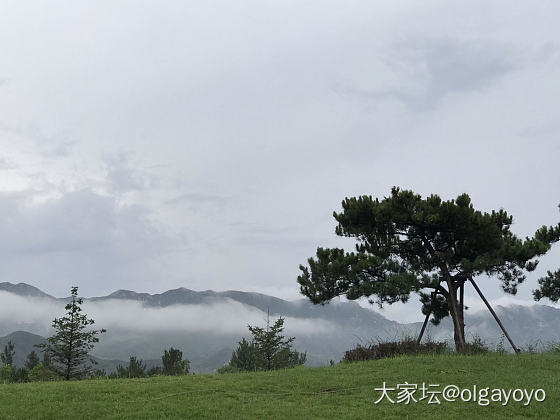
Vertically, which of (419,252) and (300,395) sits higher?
(419,252)

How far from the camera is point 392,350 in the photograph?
71.8 feet

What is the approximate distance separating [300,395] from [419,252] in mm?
14085

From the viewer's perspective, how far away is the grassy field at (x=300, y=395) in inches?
441

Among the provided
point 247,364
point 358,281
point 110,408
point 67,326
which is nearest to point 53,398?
point 110,408

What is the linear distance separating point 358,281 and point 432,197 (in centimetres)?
559

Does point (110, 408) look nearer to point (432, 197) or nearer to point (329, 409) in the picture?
point (329, 409)

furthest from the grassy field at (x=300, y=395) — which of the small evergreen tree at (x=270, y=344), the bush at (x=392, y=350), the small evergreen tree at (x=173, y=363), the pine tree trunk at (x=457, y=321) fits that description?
the small evergreen tree at (x=173, y=363)

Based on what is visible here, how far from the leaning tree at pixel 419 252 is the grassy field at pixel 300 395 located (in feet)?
19.1

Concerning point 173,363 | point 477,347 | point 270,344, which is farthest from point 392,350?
point 173,363

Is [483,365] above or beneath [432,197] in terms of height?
beneath

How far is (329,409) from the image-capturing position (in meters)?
11.4

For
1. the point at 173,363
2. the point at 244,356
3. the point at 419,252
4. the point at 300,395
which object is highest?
the point at 419,252

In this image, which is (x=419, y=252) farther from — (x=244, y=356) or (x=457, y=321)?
(x=244, y=356)

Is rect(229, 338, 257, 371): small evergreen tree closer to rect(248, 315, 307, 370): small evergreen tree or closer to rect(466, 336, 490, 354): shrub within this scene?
rect(248, 315, 307, 370): small evergreen tree
